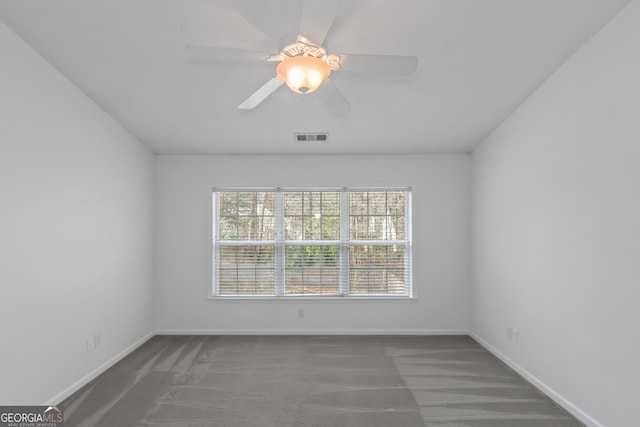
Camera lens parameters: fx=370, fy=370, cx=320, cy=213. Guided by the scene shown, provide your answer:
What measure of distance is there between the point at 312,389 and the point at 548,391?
1.82m

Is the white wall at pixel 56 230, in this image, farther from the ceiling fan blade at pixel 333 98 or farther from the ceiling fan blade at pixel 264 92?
the ceiling fan blade at pixel 333 98

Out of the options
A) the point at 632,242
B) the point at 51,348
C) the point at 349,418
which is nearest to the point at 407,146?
the point at 632,242

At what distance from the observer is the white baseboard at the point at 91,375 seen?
2.71 metres

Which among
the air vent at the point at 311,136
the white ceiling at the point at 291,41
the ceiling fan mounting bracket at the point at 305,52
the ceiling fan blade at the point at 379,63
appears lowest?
the ceiling fan blade at the point at 379,63

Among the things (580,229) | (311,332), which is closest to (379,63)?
(580,229)

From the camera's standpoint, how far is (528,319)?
10.3 ft

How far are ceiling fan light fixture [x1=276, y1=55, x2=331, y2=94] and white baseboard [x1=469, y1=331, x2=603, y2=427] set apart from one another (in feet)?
8.82

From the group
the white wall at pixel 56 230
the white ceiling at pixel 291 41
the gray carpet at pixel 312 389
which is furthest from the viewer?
the gray carpet at pixel 312 389

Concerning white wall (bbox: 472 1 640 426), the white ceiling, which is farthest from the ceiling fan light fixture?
white wall (bbox: 472 1 640 426)

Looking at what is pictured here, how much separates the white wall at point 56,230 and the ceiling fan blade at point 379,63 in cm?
206

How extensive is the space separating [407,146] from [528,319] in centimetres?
219

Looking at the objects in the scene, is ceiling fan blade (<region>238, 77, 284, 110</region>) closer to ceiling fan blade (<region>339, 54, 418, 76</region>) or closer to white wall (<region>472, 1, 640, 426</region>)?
ceiling fan blade (<region>339, 54, 418, 76</region>)

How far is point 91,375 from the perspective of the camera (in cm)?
315

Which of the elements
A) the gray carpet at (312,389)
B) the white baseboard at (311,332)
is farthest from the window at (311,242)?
the gray carpet at (312,389)
